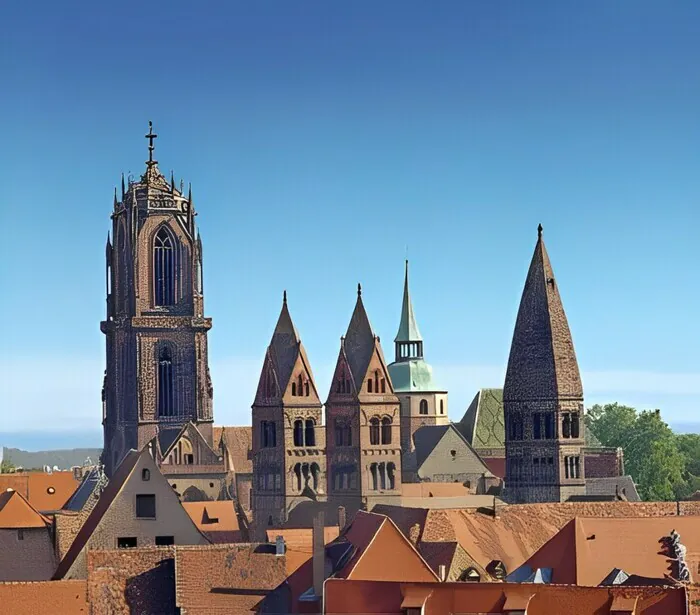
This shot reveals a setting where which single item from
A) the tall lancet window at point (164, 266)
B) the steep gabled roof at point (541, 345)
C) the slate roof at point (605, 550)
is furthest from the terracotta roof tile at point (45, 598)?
the tall lancet window at point (164, 266)

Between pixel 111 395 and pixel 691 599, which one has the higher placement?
pixel 111 395

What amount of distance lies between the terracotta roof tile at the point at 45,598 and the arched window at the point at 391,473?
217ft

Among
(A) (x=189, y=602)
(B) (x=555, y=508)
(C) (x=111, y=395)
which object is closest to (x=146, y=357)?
(C) (x=111, y=395)

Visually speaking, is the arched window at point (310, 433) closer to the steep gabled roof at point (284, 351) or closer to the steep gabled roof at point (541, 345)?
the steep gabled roof at point (284, 351)

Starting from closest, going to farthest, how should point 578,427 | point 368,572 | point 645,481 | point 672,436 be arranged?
point 368,572
point 578,427
point 645,481
point 672,436

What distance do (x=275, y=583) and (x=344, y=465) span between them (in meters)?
63.4

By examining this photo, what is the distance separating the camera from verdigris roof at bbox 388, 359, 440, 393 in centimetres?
16138

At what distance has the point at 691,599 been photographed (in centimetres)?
4656

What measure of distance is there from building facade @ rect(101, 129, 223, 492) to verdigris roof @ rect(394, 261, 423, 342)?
65.9ft

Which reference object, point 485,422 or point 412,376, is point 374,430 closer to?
point 485,422

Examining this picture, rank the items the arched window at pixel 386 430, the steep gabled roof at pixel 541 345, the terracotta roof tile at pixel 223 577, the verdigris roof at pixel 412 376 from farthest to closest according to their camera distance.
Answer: the verdigris roof at pixel 412 376 → the arched window at pixel 386 430 → the steep gabled roof at pixel 541 345 → the terracotta roof tile at pixel 223 577

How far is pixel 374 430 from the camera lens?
401 ft

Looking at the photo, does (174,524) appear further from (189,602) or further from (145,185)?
(145,185)

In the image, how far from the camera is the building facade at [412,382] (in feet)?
524
